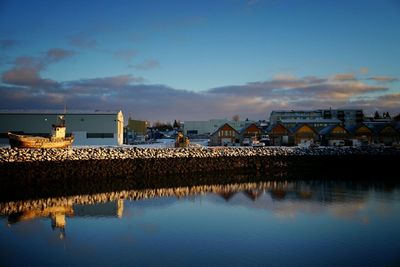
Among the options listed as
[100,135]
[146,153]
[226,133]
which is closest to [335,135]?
[226,133]

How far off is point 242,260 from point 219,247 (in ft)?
5.33

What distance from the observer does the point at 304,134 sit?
60344mm

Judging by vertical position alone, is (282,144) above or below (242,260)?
above

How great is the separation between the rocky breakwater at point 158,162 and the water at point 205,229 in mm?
6510

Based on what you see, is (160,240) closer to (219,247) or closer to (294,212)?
(219,247)

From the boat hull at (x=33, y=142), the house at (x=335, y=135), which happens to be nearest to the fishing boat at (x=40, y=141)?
the boat hull at (x=33, y=142)

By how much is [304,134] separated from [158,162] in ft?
111

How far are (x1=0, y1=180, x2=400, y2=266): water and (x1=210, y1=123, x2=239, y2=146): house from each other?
3234 centimetres

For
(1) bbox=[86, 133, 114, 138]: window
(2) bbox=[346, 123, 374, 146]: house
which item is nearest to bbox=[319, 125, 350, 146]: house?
(2) bbox=[346, 123, 374, 146]: house

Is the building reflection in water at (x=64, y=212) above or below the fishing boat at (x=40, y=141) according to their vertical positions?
below

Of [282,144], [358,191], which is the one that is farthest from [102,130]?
[358,191]

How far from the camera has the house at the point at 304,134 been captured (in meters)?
60.0

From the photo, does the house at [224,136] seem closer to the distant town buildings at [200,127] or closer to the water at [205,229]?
the distant town buildings at [200,127]

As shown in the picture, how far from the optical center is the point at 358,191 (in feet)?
88.7
